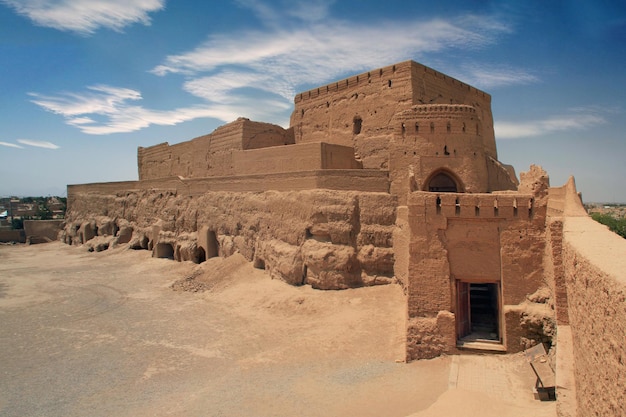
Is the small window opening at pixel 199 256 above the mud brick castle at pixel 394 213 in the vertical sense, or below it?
below

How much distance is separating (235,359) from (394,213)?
7.39 metres

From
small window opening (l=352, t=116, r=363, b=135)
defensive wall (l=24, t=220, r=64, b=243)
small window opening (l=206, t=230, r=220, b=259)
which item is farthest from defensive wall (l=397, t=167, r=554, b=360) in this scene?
defensive wall (l=24, t=220, r=64, b=243)

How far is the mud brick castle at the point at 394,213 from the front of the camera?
984cm

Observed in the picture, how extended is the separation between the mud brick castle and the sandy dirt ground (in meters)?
0.98

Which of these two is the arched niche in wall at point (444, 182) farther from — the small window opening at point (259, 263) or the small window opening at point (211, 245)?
the small window opening at point (211, 245)

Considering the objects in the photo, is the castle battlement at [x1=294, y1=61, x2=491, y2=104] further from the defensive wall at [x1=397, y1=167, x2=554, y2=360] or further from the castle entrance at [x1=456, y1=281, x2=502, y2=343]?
the castle entrance at [x1=456, y1=281, x2=502, y2=343]

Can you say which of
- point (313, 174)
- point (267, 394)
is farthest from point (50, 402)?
point (313, 174)

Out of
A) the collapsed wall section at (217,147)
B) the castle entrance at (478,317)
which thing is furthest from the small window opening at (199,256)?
the castle entrance at (478,317)

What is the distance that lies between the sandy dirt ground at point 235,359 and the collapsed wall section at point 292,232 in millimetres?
736

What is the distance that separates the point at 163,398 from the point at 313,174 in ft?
31.1

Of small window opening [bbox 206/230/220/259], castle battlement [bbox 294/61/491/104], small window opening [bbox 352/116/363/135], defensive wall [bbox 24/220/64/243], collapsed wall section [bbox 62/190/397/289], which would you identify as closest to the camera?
collapsed wall section [bbox 62/190/397/289]

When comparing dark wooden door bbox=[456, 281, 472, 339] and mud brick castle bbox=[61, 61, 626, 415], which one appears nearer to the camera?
mud brick castle bbox=[61, 61, 626, 415]

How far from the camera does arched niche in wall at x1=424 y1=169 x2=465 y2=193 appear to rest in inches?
654

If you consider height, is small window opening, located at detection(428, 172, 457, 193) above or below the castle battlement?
below
